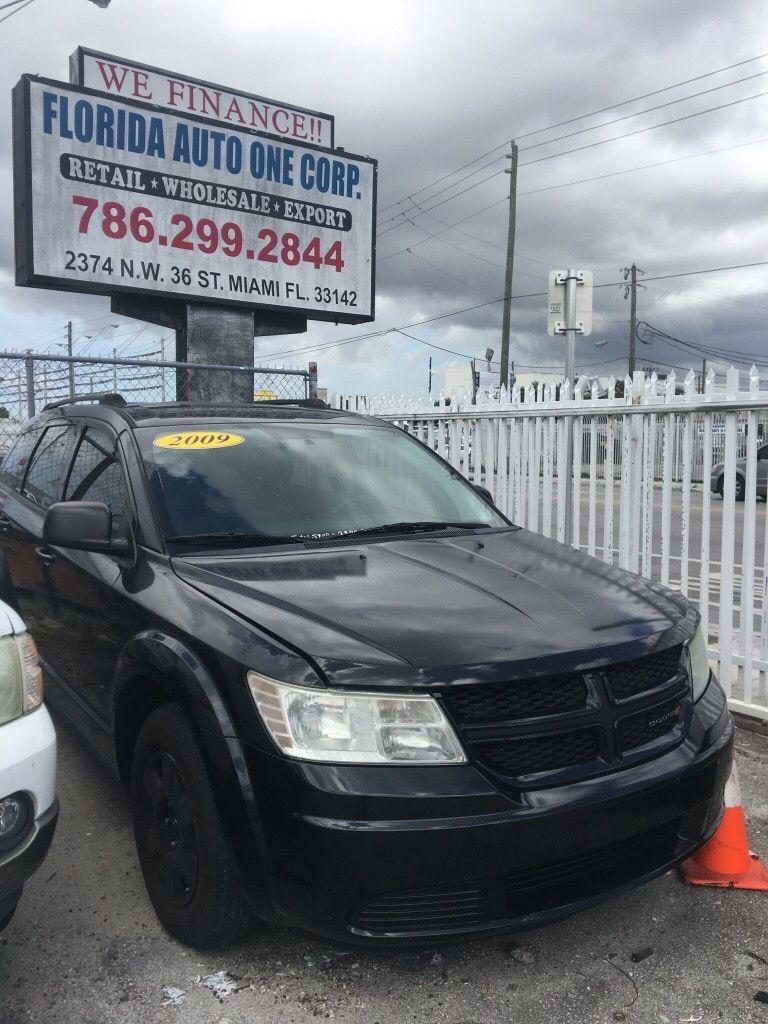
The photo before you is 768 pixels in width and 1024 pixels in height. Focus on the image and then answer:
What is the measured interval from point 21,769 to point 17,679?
0.24m

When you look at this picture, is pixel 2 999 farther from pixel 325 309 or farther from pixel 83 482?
pixel 325 309

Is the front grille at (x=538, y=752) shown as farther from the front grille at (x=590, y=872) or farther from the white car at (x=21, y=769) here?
the white car at (x=21, y=769)

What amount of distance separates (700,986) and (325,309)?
772 cm

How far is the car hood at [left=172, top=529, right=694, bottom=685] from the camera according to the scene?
2.24 meters

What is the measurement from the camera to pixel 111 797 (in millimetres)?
3730

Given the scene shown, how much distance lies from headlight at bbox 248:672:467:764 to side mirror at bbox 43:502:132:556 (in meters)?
1.16

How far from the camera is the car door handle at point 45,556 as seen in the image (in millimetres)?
3844

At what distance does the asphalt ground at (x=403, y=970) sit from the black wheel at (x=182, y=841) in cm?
14

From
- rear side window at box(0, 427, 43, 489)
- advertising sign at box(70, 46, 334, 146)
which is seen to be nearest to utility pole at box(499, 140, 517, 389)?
advertising sign at box(70, 46, 334, 146)

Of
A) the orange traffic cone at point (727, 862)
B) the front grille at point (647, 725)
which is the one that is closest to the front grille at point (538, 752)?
the front grille at point (647, 725)

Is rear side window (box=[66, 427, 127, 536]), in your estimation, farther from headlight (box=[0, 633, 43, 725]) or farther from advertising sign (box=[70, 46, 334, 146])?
advertising sign (box=[70, 46, 334, 146])

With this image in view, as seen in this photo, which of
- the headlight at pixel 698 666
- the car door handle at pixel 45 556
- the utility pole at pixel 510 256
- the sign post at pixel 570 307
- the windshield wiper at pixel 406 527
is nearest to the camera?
the headlight at pixel 698 666

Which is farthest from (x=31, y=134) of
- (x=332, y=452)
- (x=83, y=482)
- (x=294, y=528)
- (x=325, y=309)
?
(x=294, y=528)

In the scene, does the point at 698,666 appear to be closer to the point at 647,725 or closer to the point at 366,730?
the point at 647,725
